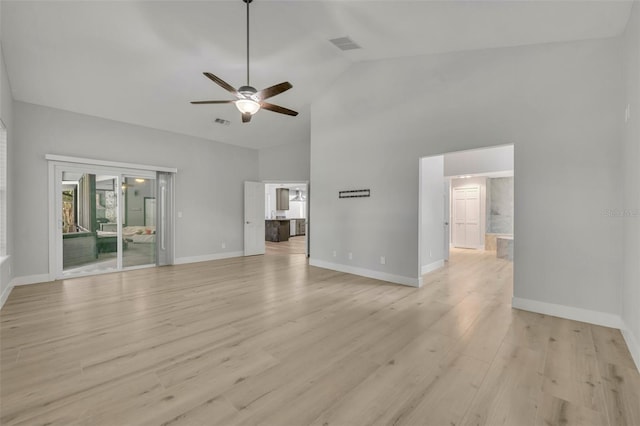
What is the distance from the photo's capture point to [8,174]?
4324mm

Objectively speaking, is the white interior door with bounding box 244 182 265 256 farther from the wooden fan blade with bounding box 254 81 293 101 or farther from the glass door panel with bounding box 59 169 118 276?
the wooden fan blade with bounding box 254 81 293 101

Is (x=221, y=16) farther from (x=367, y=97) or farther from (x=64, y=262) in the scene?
(x=64, y=262)

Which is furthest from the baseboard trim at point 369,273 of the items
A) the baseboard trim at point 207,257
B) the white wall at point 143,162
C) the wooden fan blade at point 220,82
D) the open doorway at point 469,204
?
the wooden fan blade at point 220,82

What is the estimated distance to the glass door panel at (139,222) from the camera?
6.30m

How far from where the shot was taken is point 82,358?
2.52 metres

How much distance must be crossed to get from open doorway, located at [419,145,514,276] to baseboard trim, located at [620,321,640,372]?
3.14 meters

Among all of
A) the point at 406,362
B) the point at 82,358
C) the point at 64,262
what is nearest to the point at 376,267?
the point at 406,362

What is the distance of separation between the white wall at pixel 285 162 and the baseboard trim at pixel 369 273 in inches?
107

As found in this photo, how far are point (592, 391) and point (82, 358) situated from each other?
408 centimetres

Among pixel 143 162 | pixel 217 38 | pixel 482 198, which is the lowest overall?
pixel 482 198

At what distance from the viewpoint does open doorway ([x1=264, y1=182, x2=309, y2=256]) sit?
10185mm

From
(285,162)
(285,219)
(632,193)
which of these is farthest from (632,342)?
(285,219)

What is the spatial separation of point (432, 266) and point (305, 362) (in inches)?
180

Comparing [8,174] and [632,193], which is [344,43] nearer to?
[632,193]
